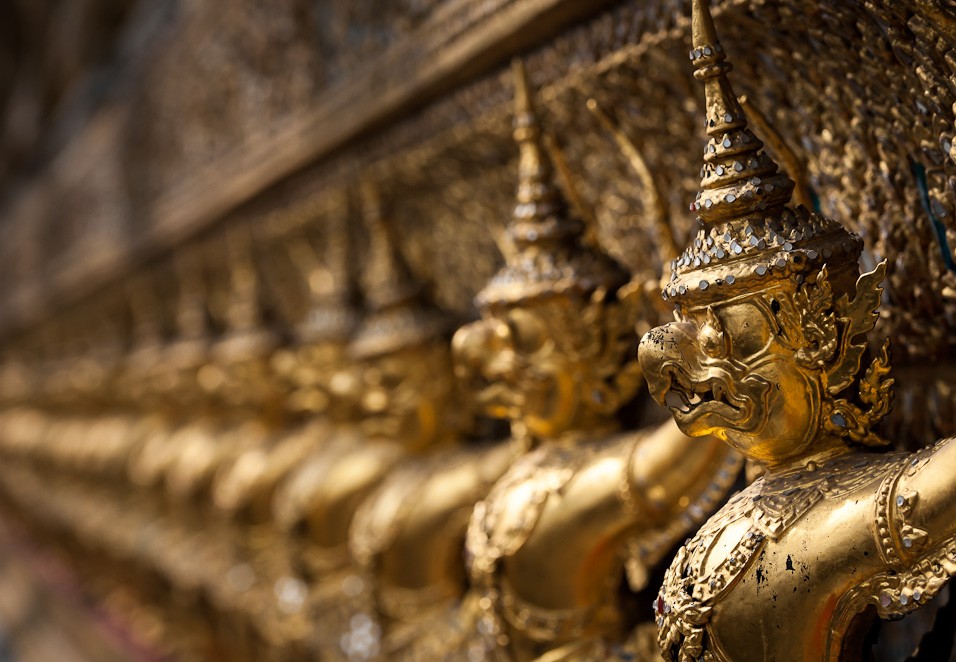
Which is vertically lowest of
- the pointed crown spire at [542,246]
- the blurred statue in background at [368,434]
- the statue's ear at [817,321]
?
the blurred statue in background at [368,434]

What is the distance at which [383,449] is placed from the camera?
6.10 ft

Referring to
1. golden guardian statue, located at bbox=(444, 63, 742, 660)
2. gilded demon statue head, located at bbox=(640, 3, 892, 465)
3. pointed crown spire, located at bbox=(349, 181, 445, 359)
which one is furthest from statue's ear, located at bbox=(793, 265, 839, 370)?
pointed crown spire, located at bbox=(349, 181, 445, 359)

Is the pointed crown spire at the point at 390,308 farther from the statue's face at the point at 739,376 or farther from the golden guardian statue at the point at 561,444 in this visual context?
the statue's face at the point at 739,376

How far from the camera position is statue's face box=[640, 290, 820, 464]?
84 cm

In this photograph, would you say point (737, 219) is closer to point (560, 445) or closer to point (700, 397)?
point (700, 397)

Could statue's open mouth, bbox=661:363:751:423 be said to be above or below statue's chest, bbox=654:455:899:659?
above

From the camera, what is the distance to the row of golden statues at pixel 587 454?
83 centimetres

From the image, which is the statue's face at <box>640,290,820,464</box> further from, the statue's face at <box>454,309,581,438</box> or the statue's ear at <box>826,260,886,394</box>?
the statue's face at <box>454,309,581,438</box>

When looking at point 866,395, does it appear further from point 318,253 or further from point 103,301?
point 103,301

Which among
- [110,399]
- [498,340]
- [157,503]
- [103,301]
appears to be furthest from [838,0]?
[103,301]

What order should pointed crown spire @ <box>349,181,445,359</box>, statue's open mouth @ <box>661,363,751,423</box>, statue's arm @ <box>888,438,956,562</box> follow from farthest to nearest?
pointed crown spire @ <box>349,181,445,359</box> → statue's open mouth @ <box>661,363,751,423</box> → statue's arm @ <box>888,438,956,562</box>

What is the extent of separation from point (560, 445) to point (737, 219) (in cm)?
46

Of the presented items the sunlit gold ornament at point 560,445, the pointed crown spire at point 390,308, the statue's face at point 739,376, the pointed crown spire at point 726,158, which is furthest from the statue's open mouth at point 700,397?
the pointed crown spire at point 390,308

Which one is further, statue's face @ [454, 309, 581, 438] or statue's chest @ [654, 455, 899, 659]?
statue's face @ [454, 309, 581, 438]
